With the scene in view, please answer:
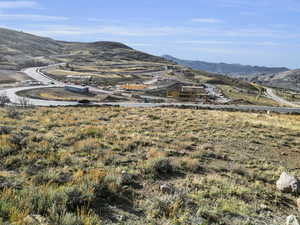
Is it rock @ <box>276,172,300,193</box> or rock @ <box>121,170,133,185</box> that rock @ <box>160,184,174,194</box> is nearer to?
rock @ <box>121,170,133,185</box>

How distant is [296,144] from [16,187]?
654 inches

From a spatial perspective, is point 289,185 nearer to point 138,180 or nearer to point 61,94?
point 138,180

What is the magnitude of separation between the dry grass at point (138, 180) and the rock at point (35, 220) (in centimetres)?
14

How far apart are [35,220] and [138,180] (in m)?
3.84

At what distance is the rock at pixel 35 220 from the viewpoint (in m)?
4.25

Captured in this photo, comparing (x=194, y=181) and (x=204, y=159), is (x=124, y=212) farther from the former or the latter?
(x=204, y=159)

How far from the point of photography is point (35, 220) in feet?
14.4

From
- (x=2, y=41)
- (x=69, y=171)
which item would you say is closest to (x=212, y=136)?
(x=69, y=171)

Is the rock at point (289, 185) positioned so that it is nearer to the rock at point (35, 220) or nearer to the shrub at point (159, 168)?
the shrub at point (159, 168)

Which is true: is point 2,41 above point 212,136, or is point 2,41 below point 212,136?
above

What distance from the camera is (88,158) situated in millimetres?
9539

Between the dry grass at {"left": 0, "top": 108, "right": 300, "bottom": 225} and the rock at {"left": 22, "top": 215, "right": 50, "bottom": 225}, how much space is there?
14 cm

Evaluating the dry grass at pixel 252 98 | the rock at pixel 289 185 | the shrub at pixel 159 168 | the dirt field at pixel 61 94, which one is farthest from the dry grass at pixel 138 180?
the dry grass at pixel 252 98

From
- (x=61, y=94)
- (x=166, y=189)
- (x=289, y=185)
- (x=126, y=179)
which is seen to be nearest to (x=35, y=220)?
(x=126, y=179)
